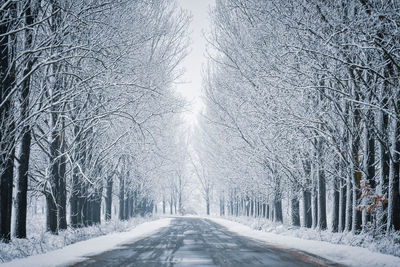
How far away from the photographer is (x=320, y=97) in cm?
1431

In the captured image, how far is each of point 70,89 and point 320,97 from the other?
9459 mm

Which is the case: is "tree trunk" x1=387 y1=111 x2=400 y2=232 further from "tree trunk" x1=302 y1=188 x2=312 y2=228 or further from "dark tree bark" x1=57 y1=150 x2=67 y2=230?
"dark tree bark" x1=57 y1=150 x2=67 y2=230

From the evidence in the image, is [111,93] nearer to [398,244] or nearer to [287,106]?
[287,106]

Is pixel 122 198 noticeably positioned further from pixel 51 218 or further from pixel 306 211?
pixel 306 211

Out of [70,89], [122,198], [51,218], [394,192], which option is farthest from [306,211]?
[122,198]

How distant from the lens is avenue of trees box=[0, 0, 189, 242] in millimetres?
8711

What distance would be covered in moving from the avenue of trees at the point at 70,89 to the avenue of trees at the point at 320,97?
3.52 meters

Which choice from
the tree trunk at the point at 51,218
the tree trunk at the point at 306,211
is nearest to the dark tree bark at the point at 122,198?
the tree trunk at the point at 51,218

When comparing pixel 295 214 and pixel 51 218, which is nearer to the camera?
pixel 51 218

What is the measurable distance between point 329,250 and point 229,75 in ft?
38.3

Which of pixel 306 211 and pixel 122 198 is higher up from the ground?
pixel 306 211

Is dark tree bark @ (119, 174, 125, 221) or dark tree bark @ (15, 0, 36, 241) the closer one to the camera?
dark tree bark @ (15, 0, 36, 241)

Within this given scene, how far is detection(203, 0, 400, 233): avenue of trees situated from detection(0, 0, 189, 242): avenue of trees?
3.52 metres

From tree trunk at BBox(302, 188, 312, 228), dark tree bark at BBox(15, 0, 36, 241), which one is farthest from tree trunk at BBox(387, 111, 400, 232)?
dark tree bark at BBox(15, 0, 36, 241)
